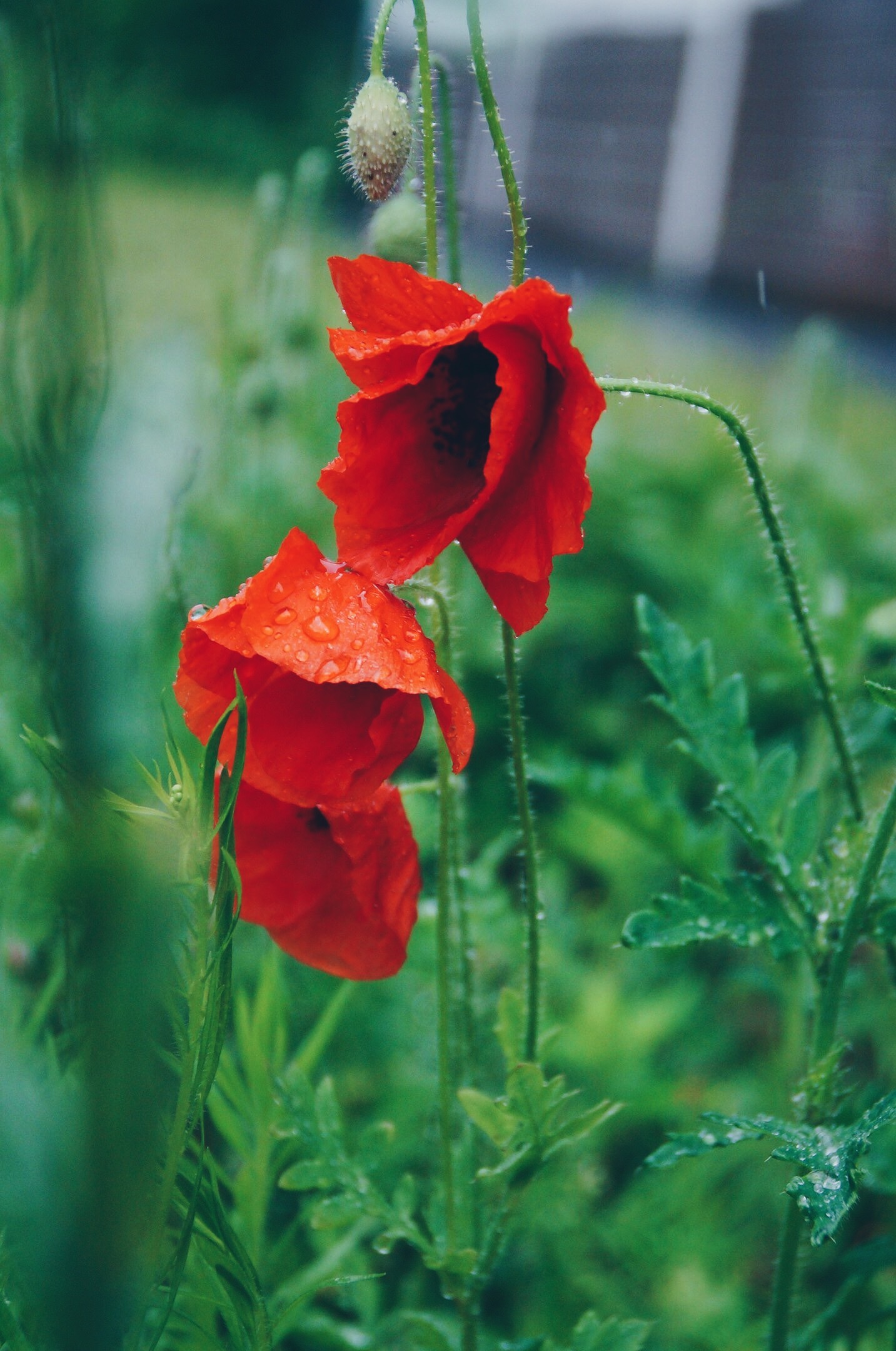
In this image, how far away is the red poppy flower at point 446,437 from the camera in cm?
52

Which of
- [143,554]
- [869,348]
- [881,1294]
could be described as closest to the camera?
[143,554]

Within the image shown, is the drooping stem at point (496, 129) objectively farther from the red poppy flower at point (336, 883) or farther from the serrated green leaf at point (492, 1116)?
the serrated green leaf at point (492, 1116)

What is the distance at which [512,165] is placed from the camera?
562mm

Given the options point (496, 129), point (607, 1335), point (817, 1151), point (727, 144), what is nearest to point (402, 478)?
point (496, 129)

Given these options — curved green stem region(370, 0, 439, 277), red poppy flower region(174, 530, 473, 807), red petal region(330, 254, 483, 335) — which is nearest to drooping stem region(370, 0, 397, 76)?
curved green stem region(370, 0, 439, 277)

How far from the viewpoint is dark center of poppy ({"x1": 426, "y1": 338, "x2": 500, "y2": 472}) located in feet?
2.03

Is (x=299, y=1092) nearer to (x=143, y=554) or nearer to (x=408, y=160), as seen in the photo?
(x=143, y=554)

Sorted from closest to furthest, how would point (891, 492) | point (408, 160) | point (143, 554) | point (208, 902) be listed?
point (143, 554) < point (208, 902) < point (408, 160) < point (891, 492)

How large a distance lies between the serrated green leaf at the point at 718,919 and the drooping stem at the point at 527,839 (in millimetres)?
56

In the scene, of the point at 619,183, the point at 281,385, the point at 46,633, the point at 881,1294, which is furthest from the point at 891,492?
the point at 619,183

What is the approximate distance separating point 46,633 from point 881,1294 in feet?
3.78

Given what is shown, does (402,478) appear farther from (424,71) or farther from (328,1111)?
(328,1111)

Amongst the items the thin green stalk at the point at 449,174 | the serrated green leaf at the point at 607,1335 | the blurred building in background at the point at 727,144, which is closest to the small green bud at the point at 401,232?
the thin green stalk at the point at 449,174

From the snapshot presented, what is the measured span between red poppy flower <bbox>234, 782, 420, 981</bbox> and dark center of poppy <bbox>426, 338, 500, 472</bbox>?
197 millimetres
